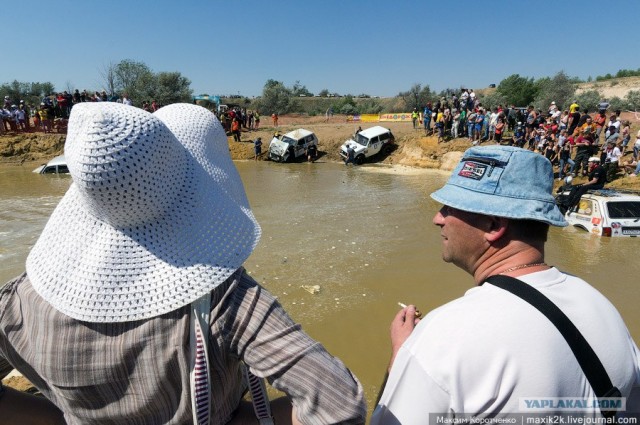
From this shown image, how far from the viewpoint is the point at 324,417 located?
40.5 inches

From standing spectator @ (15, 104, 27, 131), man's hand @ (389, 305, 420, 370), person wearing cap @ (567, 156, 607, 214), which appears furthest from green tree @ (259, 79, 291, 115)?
man's hand @ (389, 305, 420, 370)

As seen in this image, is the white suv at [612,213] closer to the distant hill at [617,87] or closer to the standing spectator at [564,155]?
the standing spectator at [564,155]

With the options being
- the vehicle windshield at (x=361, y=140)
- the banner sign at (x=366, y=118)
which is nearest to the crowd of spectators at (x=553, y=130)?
the vehicle windshield at (x=361, y=140)

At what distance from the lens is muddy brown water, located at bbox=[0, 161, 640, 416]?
218 inches

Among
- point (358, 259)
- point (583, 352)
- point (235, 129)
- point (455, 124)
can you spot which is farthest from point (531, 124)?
point (583, 352)

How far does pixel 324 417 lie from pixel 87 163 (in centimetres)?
86

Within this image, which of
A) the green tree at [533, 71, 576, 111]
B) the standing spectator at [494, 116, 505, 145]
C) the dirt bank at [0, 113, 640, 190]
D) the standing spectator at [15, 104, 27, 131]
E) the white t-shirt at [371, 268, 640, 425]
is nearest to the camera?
the white t-shirt at [371, 268, 640, 425]

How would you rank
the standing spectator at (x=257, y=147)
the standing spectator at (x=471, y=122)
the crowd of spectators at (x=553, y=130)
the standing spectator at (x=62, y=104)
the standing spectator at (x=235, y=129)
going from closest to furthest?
the crowd of spectators at (x=553, y=130), the standing spectator at (x=471, y=122), the standing spectator at (x=62, y=104), the standing spectator at (x=257, y=147), the standing spectator at (x=235, y=129)

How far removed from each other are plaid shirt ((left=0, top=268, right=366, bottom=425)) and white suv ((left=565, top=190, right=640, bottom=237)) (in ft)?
35.6

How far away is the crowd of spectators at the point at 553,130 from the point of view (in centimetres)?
1473

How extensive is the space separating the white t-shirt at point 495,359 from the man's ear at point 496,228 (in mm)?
299

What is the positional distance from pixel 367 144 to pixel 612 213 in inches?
609

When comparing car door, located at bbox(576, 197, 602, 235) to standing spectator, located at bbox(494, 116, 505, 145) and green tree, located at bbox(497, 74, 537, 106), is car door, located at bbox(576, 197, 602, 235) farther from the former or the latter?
green tree, located at bbox(497, 74, 537, 106)

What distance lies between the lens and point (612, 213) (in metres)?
9.52
